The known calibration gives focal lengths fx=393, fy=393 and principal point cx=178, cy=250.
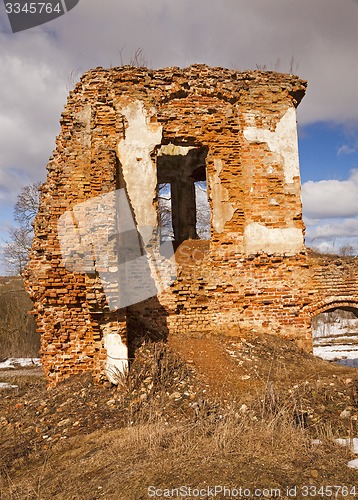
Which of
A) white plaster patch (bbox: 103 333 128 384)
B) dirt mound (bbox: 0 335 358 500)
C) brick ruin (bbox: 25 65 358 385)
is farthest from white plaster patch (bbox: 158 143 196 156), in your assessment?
white plaster patch (bbox: 103 333 128 384)

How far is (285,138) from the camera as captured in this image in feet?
26.9

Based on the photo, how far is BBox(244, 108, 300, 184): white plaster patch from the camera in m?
8.06

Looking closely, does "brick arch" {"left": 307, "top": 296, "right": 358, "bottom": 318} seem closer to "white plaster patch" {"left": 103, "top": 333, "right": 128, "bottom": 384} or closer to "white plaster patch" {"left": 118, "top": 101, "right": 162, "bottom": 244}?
"white plaster patch" {"left": 118, "top": 101, "right": 162, "bottom": 244}

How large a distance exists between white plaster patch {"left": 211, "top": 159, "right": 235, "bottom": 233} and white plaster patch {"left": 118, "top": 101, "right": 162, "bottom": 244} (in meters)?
1.21

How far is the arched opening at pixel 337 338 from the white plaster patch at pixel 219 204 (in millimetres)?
5931

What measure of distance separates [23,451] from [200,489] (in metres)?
2.83

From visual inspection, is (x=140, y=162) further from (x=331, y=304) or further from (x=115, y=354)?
(x=331, y=304)

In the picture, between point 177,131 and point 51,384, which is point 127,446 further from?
point 177,131

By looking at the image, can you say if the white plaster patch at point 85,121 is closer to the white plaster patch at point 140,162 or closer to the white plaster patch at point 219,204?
the white plaster patch at point 140,162

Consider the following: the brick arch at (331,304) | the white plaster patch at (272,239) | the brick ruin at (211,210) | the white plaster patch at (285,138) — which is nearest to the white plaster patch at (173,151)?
the brick ruin at (211,210)

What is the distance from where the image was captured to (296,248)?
8.05 metres

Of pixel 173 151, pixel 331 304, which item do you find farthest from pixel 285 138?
pixel 331 304

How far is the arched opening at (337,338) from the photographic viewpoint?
585 inches

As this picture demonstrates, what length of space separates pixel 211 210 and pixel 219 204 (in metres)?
0.20
